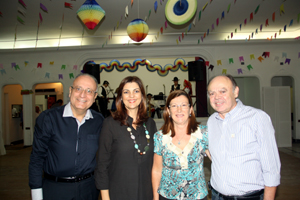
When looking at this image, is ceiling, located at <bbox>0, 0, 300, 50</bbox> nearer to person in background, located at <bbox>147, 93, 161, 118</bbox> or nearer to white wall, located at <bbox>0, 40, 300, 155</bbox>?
white wall, located at <bbox>0, 40, 300, 155</bbox>

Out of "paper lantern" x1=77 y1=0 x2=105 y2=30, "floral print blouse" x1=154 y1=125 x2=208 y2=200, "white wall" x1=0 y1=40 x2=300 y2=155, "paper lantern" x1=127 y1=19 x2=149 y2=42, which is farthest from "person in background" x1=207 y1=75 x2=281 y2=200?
"white wall" x1=0 y1=40 x2=300 y2=155

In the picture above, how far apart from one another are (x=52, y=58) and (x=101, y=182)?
719 centimetres

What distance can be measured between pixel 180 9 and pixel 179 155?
2.70 metres

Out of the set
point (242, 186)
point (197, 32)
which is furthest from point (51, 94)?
point (242, 186)

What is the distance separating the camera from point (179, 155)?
1.53 metres

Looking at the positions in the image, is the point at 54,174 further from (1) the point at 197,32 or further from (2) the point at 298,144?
(2) the point at 298,144

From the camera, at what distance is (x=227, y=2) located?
16.1 feet

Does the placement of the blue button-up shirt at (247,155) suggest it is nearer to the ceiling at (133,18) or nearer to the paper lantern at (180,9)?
the paper lantern at (180,9)

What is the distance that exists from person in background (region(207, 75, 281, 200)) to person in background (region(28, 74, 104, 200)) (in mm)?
1018


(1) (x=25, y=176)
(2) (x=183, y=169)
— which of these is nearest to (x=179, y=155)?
(2) (x=183, y=169)

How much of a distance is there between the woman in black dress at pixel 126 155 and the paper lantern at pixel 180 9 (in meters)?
2.28

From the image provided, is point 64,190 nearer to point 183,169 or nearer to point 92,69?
point 183,169

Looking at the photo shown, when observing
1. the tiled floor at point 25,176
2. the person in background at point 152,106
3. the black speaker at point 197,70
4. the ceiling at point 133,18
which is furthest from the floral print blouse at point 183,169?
the person in background at point 152,106

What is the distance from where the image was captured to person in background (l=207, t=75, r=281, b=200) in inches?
52.8
